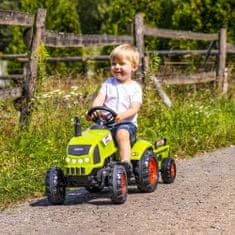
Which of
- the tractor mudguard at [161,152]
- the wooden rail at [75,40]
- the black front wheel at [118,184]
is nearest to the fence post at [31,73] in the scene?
the wooden rail at [75,40]

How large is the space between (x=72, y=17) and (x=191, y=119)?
13.5m

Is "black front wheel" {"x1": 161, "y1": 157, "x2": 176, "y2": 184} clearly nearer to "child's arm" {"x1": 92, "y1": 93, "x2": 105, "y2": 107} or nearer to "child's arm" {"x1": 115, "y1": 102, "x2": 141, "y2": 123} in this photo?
"child's arm" {"x1": 115, "y1": 102, "x2": 141, "y2": 123}

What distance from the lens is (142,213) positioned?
16.8 feet

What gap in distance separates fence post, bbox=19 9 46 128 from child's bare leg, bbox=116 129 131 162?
241 cm

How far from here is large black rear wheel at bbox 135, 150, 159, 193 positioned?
575cm

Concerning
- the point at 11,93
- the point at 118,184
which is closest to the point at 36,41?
the point at 11,93

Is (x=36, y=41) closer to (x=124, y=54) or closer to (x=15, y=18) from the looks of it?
(x=15, y=18)

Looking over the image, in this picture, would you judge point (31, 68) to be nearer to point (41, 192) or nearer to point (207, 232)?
point (41, 192)

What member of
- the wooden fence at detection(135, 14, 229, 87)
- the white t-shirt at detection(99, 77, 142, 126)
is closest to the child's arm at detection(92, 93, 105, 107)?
the white t-shirt at detection(99, 77, 142, 126)

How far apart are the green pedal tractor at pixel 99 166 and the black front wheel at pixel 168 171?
1.16ft

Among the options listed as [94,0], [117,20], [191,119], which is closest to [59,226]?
[191,119]

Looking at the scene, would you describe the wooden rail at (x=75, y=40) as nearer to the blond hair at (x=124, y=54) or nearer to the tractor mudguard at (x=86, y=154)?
the blond hair at (x=124, y=54)

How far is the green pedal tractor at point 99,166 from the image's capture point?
211 inches

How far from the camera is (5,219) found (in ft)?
17.1
